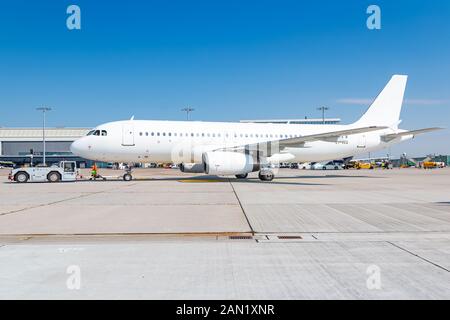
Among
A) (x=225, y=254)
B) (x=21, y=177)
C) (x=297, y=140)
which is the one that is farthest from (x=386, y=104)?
(x=225, y=254)

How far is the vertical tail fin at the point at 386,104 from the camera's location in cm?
3019

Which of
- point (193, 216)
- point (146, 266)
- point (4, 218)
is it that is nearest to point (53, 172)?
point (4, 218)

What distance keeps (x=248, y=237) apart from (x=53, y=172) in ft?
73.7

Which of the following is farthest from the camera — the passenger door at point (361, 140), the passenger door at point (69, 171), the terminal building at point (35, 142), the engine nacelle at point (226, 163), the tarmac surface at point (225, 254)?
the terminal building at point (35, 142)

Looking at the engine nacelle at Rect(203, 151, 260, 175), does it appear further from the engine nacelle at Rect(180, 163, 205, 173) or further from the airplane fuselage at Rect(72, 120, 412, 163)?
the engine nacelle at Rect(180, 163, 205, 173)

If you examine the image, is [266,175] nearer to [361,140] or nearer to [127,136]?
[361,140]

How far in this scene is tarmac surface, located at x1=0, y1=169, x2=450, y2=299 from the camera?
13.8 feet

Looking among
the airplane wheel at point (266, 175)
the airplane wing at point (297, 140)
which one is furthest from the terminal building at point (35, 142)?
the airplane wing at point (297, 140)

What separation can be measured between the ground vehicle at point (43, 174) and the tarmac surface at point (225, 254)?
16159 millimetres

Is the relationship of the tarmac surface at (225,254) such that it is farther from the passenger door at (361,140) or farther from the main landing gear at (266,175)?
the passenger door at (361,140)

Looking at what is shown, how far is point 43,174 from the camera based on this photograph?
2581cm
